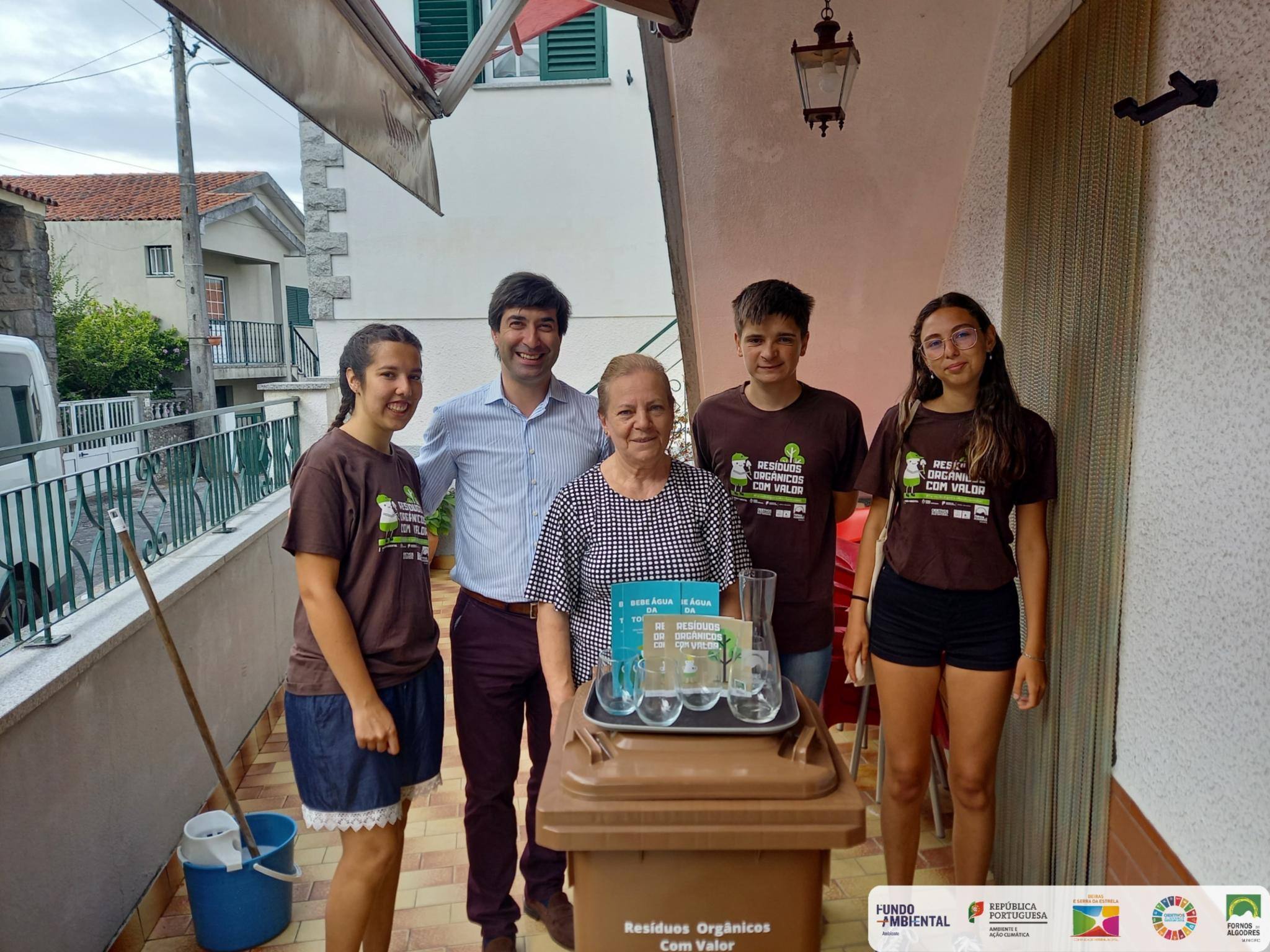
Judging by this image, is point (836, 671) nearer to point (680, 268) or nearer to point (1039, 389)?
point (1039, 389)

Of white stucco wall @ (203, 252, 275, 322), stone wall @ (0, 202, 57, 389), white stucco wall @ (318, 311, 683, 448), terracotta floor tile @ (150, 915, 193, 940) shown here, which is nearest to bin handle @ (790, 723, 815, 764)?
terracotta floor tile @ (150, 915, 193, 940)

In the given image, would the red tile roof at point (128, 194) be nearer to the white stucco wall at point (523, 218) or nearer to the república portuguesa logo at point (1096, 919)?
the white stucco wall at point (523, 218)

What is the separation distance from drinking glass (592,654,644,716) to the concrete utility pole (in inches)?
534

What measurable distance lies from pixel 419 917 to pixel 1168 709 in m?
2.19

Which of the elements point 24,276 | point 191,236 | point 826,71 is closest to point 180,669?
point 826,71

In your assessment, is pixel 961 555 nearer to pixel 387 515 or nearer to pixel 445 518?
pixel 387 515

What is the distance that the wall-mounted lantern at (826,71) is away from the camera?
283 cm

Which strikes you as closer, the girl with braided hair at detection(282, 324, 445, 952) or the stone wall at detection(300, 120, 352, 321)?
the girl with braided hair at detection(282, 324, 445, 952)

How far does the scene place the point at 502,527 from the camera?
90.8 inches

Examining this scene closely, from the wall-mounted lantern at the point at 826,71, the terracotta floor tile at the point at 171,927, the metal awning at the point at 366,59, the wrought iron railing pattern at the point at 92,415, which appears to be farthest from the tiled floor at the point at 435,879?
the wrought iron railing pattern at the point at 92,415

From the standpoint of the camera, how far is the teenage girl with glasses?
2160 millimetres

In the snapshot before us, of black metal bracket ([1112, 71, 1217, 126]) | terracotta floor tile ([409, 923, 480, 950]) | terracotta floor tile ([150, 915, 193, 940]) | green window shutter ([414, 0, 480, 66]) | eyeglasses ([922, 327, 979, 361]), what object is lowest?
terracotta floor tile ([409, 923, 480, 950])

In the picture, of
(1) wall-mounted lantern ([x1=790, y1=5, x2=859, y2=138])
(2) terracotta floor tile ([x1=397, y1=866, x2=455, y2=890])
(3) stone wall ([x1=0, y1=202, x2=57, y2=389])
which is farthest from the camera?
(3) stone wall ([x1=0, y1=202, x2=57, y2=389])

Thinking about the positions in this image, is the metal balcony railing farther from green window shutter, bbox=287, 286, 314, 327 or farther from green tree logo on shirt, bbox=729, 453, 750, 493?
green tree logo on shirt, bbox=729, 453, 750, 493
